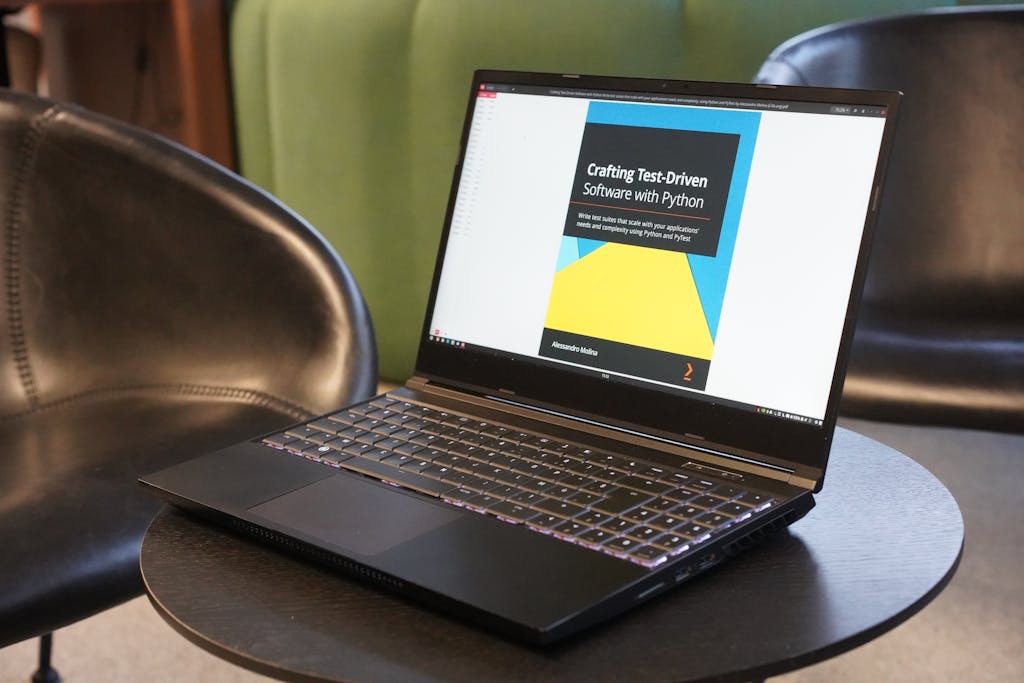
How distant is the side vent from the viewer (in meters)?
0.68

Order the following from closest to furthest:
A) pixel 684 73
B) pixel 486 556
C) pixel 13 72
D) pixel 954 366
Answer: pixel 486 556 < pixel 954 366 < pixel 684 73 < pixel 13 72

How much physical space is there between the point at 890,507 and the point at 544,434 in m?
0.25

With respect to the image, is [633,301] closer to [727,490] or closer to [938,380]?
[727,490]

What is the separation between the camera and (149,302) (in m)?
1.37

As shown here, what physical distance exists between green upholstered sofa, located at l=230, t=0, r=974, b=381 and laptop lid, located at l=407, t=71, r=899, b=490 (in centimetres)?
101

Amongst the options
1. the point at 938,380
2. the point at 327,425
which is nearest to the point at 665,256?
the point at 327,425

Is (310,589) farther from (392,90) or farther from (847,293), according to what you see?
(392,90)

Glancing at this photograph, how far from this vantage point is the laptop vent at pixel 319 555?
64cm

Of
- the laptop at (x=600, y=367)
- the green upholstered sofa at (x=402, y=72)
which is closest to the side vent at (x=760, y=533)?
the laptop at (x=600, y=367)

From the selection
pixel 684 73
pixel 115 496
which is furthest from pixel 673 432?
pixel 684 73

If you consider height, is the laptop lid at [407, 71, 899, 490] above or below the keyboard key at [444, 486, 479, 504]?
above

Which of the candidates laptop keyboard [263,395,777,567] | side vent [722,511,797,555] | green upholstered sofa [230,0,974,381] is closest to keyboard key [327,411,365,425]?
laptop keyboard [263,395,777,567]

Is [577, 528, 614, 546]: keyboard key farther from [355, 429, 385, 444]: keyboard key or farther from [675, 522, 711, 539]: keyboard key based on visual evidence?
[355, 429, 385, 444]: keyboard key

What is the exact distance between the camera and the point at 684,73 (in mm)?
1907
